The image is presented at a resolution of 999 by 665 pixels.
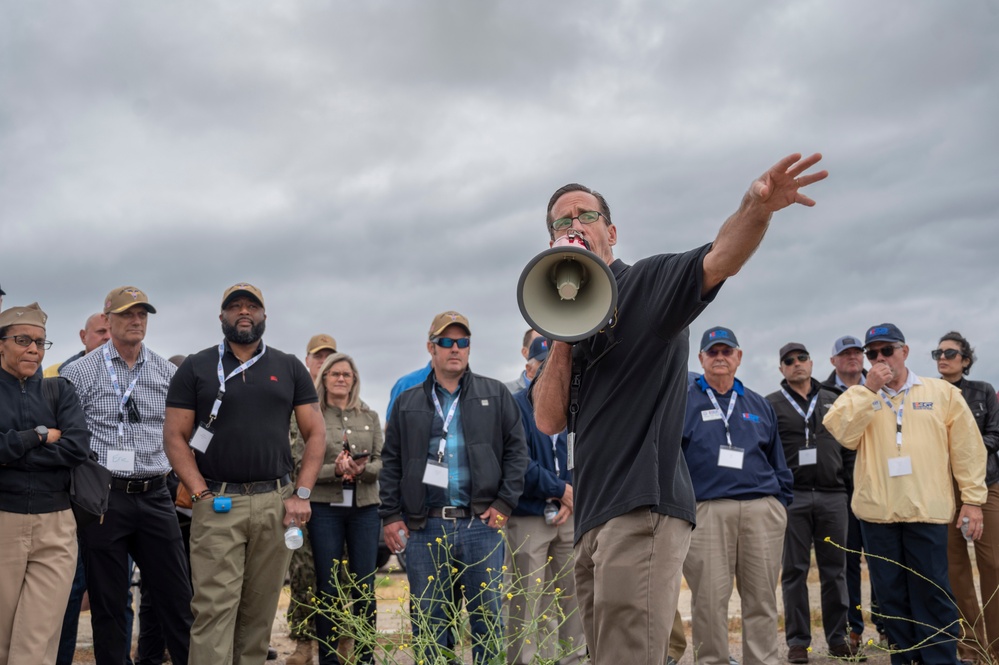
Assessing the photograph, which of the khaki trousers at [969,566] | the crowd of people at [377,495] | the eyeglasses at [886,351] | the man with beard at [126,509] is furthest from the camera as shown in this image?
the khaki trousers at [969,566]

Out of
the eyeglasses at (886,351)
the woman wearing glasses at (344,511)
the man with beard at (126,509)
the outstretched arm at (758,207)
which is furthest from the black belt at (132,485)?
the eyeglasses at (886,351)

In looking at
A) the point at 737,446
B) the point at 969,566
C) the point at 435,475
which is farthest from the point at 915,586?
the point at 435,475

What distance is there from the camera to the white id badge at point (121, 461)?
6406mm

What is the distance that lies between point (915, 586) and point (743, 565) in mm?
1248

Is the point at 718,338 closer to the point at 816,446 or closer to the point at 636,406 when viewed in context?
the point at 816,446

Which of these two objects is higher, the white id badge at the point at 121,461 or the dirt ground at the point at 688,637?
the white id badge at the point at 121,461

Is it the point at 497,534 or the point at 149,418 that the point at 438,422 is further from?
the point at 149,418

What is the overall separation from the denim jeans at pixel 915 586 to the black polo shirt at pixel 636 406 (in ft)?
14.5

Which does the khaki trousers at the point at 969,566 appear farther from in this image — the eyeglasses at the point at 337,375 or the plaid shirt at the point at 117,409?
the plaid shirt at the point at 117,409

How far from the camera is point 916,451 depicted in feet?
23.5

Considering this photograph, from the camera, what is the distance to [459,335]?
7090 mm

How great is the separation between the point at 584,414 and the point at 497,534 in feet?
11.4

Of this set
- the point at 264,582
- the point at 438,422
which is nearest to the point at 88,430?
the point at 264,582

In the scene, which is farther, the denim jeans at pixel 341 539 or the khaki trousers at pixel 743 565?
the denim jeans at pixel 341 539
